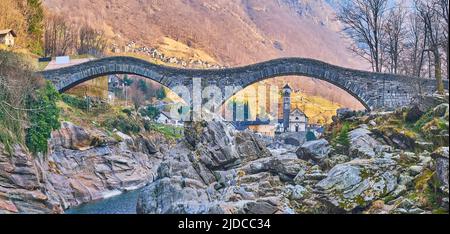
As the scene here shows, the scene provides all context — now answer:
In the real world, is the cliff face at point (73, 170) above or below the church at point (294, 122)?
below

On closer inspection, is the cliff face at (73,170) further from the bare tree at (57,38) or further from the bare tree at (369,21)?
the bare tree at (369,21)

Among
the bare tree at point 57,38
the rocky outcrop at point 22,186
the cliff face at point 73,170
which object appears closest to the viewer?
the rocky outcrop at point 22,186

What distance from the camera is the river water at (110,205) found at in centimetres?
2856

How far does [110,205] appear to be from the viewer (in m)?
30.8

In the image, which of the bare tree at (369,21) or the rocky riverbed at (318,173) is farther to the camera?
the bare tree at (369,21)

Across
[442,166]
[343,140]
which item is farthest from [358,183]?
[343,140]

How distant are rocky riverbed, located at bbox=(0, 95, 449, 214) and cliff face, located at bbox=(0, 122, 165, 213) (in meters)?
0.07

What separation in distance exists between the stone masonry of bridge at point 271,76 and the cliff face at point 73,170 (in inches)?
142

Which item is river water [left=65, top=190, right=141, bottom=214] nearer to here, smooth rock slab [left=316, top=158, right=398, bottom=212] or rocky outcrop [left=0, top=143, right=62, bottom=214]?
rocky outcrop [left=0, top=143, right=62, bottom=214]

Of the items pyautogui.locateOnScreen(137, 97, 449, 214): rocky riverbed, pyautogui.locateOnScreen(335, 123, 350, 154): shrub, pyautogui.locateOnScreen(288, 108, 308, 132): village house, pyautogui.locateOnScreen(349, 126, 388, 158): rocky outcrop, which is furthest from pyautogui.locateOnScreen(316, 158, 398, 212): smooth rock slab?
pyautogui.locateOnScreen(288, 108, 308, 132): village house

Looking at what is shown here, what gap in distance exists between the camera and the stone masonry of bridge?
103ft

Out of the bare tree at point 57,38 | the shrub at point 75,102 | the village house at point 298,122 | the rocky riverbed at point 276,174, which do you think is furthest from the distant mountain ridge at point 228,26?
the rocky riverbed at point 276,174

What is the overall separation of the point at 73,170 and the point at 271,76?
1176 centimetres
